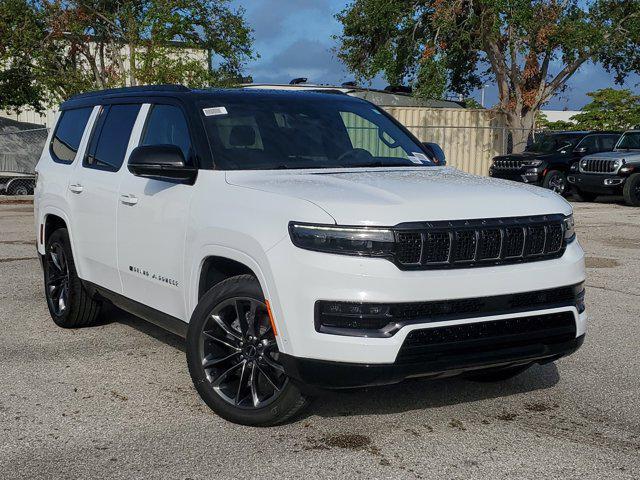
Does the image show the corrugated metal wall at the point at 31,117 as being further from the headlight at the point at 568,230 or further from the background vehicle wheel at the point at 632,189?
the headlight at the point at 568,230

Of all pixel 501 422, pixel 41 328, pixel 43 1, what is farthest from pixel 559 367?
pixel 43 1

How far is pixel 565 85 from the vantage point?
1231 inches

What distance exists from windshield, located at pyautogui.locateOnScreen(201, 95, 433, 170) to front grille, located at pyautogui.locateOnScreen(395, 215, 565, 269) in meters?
1.29

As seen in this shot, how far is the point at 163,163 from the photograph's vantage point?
500 cm

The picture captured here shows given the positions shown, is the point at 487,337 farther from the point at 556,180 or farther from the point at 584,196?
the point at 584,196

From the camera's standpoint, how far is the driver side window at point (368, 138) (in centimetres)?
570

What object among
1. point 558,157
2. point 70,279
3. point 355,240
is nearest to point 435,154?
point 355,240

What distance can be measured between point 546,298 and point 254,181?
1678mm

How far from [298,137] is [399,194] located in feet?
4.31

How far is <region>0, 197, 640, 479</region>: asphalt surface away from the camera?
4.12 metres

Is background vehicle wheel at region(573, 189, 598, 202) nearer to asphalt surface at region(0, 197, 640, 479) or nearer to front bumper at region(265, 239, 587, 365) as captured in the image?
asphalt surface at region(0, 197, 640, 479)

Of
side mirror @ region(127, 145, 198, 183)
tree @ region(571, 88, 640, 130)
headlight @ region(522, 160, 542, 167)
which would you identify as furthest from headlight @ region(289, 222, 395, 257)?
tree @ region(571, 88, 640, 130)

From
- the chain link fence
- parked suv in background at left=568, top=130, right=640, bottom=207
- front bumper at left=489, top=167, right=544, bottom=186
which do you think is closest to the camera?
parked suv in background at left=568, top=130, right=640, bottom=207

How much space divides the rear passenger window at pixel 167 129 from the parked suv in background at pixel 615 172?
1762 centimetres
